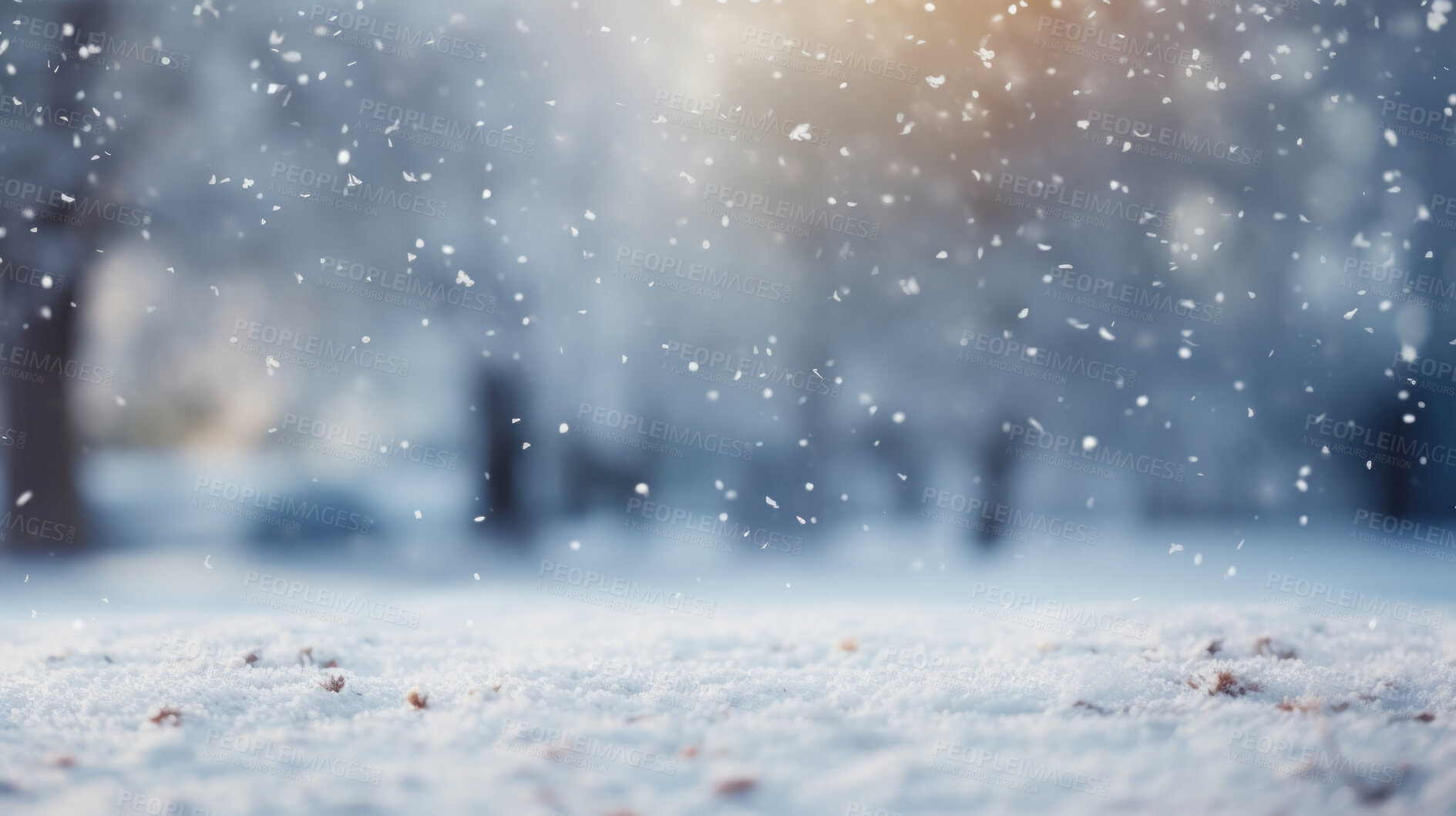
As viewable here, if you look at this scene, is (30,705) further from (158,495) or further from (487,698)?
(158,495)

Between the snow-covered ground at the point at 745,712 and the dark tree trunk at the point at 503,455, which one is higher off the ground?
the dark tree trunk at the point at 503,455

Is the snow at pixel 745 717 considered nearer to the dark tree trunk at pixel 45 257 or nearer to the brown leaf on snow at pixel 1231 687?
the brown leaf on snow at pixel 1231 687

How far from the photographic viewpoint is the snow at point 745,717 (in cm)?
186

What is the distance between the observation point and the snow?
1861mm

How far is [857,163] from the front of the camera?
700cm

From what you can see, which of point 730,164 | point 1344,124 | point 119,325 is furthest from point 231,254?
point 1344,124

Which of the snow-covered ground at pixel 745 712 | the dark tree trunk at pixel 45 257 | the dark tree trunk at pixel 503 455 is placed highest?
the dark tree trunk at pixel 45 257

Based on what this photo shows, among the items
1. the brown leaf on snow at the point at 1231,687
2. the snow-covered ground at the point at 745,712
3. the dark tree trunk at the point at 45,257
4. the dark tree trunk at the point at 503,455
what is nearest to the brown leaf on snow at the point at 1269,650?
the snow-covered ground at the point at 745,712

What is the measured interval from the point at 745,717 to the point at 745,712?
0.10m

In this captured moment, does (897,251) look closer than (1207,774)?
No

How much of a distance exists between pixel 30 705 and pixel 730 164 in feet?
18.9

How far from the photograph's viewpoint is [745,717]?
237cm

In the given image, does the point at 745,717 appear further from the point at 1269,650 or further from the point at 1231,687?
the point at 1269,650

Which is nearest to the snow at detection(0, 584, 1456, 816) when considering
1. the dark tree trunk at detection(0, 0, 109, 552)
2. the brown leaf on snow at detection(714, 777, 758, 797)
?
the brown leaf on snow at detection(714, 777, 758, 797)
